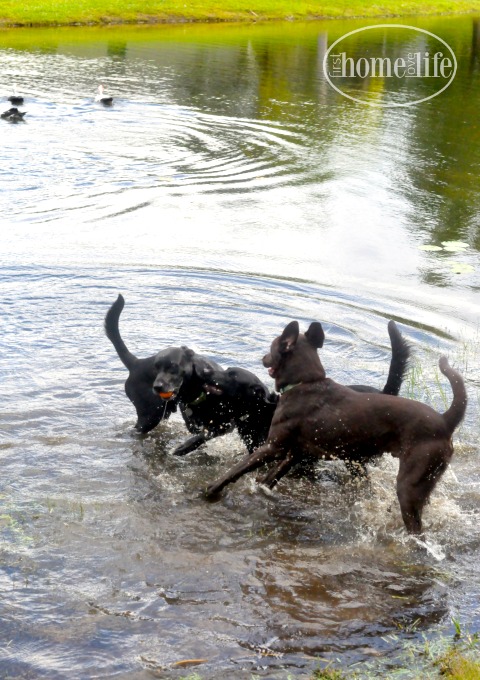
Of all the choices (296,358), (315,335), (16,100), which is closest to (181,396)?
(296,358)

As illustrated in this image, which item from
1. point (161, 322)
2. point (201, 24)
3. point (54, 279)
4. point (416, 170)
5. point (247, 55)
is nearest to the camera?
point (161, 322)

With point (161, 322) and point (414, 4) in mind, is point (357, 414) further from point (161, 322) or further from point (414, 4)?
point (414, 4)

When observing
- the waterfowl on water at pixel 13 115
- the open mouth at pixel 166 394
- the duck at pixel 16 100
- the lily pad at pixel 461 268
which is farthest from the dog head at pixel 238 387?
the duck at pixel 16 100

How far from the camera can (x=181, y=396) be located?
23.5 feet

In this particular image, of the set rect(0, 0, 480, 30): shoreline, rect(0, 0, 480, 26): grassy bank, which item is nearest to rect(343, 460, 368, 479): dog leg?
rect(0, 0, 480, 30): shoreline

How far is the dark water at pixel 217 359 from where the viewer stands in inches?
196

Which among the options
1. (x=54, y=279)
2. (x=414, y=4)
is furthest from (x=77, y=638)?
(x=414, y=4)

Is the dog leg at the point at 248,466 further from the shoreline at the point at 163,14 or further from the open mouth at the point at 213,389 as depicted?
the shoreline at the point at 163,14

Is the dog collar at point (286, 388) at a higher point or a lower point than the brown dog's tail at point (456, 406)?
lower

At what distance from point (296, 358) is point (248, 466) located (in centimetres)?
78

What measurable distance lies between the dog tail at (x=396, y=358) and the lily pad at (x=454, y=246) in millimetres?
5437

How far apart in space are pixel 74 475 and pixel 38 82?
767 inches

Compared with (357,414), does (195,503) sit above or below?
below

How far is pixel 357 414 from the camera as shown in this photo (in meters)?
6.05
